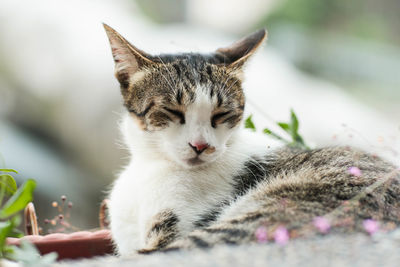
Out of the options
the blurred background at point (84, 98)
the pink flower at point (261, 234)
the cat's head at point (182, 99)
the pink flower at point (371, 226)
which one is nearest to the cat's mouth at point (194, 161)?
the cat's head at point (182, 99)

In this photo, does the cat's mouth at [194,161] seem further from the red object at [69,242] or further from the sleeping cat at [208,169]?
the red object at [69,242]

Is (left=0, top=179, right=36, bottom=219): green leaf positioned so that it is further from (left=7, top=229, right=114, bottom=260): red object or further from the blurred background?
the blurred background

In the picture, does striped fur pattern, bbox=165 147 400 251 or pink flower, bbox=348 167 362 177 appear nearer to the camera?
striped fur pattern, bbox=165 147 400 251

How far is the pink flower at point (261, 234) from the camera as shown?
1.05 meters

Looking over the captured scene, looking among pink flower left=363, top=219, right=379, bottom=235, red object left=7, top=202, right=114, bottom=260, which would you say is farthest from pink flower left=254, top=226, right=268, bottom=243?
red object left=7, top=202, right=114, bottom=260

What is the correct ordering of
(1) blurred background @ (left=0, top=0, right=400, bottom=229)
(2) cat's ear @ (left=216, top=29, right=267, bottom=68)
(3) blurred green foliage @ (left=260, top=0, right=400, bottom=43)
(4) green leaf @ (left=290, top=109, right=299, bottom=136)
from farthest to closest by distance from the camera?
(3) blurred green foliage @ (left=260, top=0, right=400, bottom=43)
(1) blurred background @ (left=0, top=0, right=400, bottom=229)
(4) green leaf @ (left=290, top=109, right=299, bottom=136)
(2) cat's ear @ (left=216, top=29, right=267, bottom=68)

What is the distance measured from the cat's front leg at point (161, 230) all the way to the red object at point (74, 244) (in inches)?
10.5

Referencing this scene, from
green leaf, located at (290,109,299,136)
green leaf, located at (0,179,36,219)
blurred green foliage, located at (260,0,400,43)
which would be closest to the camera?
green leaf, located at (0,179,36,219)

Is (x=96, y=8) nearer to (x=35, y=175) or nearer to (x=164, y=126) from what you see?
(x=35, y=175)

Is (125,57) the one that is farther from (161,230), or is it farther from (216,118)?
(161,230)

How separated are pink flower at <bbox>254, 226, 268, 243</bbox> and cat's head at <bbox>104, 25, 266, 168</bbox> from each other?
0.33 m

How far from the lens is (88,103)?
3404 mm

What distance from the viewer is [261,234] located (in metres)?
1.07

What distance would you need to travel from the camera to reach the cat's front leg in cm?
128
